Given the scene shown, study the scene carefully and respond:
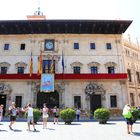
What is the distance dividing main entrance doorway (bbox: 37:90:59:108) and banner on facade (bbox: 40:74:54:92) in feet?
3.47

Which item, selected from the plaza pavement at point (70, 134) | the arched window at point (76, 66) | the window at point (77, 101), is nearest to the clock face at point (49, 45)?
the arched window at point (76, 66)

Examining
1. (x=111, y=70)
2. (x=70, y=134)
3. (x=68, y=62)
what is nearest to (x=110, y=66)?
(x=111, y=70)

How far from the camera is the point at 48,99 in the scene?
24312 mm

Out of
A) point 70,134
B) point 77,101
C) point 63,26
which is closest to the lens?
point 70,134

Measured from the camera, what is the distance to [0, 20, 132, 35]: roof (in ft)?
84.0

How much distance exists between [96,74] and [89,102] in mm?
3664

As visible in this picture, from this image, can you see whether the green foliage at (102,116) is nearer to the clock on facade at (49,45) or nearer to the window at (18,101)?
the window at (18,101)

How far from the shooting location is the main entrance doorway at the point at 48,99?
24172 mm

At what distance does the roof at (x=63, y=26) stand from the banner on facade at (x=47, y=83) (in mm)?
6462

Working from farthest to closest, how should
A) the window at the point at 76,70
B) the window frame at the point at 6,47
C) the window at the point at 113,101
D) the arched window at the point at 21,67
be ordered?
1. the window frame at the point at 6,47
2. the window at the point at 76,70
3. the arched window at the point at 21,67
4. the window at the point at 113,101

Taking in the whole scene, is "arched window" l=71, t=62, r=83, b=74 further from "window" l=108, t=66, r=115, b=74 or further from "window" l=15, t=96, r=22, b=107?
"window" l=15, t=96, r=22, b=107

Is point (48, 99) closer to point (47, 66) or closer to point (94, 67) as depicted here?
point (47, 66)

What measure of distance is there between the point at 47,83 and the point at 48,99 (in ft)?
7.07

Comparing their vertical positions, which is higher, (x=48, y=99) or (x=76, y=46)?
(x=76, y=46)
